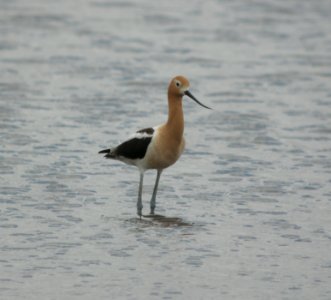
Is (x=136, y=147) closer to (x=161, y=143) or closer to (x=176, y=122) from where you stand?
(x=161, y=143)

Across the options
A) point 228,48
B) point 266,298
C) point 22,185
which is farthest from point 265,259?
point 228,48

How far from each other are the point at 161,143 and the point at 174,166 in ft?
8.09

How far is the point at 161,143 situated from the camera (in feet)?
44.5

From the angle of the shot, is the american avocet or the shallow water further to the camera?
the american avocet

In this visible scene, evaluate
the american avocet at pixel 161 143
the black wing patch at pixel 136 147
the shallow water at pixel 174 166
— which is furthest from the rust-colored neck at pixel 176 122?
the shallow water at pixel 174 166

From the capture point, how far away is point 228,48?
24.9 metres

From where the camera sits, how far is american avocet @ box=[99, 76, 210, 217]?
13570 millimetres

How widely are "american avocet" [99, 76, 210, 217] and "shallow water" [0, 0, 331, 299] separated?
0.50 meters

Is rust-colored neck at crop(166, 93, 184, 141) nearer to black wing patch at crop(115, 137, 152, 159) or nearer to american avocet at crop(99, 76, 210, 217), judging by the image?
american avocet at crop(99, 76, 210, 217)

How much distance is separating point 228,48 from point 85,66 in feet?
11.2

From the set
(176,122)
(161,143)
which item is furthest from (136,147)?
(176,122)

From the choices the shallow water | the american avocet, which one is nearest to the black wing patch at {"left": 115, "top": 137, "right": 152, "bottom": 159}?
the american avocet

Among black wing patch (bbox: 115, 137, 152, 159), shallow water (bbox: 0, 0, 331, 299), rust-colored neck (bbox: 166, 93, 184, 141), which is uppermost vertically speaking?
rust-colored neck (bbox: 166, 93, 184, 141)

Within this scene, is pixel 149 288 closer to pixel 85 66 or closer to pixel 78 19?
pixel 85 66
